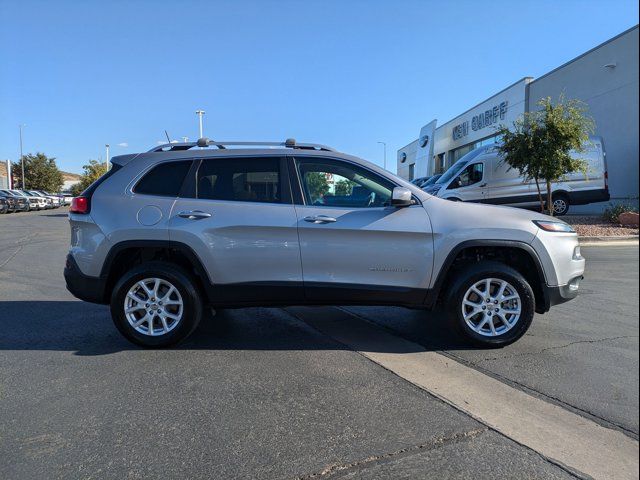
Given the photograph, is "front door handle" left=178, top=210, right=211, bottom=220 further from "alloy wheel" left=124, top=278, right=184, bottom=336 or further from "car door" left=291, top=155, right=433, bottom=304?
"car door" left=291, top=155, right=433, bottom=304

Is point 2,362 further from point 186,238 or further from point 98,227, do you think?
point 186,238

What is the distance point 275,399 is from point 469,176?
50.6 ft

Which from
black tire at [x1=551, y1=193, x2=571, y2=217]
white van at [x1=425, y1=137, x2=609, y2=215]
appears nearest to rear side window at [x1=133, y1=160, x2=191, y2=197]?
white van at [x1=425, y1=137, x2=609, y2=215]

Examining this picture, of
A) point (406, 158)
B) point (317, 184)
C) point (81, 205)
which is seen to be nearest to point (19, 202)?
point (81, 205)

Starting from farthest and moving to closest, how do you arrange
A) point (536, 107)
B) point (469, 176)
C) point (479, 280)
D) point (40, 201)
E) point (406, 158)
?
point (406, 158), point (40, 201), point (536, 107), point (469, 176), point (479, 280)

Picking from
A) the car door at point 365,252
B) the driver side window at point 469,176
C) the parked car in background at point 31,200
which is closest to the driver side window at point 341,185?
the car door at point 365,252

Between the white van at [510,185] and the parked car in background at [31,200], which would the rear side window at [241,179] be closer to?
the white van at [510,185]

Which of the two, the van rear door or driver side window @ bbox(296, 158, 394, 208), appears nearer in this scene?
driver side window @ bbox(296, 158, 394, 208)

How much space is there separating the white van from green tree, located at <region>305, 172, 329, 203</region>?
41.7ft

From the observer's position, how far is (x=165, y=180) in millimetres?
4793

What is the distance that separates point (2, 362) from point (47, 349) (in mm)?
416

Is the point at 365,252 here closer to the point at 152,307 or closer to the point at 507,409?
the point at 507,409

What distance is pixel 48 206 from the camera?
40.8 metres

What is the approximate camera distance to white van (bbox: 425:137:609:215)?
16.1m
